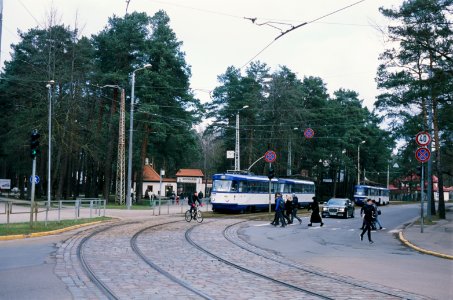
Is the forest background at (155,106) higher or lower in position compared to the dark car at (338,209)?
higher

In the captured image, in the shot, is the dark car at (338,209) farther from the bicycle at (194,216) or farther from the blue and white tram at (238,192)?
the bicycle at (194,216)

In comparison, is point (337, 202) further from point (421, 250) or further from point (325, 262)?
point (325, 262)

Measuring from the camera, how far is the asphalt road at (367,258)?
10.8 m

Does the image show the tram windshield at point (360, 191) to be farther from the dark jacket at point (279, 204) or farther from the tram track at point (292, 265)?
the tram track at point (292, 265)

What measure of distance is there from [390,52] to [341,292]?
28.9 metres

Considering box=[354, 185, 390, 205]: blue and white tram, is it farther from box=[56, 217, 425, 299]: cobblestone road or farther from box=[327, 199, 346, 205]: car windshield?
box=[56, 217, 425, 299]: cobblestone road

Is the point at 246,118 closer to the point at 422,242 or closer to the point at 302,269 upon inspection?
the point at 422,242

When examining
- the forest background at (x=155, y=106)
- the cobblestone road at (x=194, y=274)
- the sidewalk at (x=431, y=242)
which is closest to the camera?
the cobblestone road at (x=194, y=274)

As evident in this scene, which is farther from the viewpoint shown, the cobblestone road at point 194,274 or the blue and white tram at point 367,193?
the blue and white tram at point 367,193

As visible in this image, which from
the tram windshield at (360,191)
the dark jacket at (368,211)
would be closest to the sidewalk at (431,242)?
the dark jacket at (368,211)

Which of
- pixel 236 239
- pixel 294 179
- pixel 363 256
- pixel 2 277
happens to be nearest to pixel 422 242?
Result: pixel 363 256

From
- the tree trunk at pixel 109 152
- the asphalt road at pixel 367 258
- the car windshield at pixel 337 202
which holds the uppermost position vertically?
the tree trunk at pixel 109 152

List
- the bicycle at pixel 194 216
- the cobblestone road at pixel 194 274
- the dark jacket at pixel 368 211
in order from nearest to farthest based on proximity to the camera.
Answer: the cobblestone road at pixel 194 274 → the dark jacket at pixel 368 211 → the bicycle at pixel 194 216

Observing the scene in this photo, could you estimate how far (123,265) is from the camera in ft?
38.3
